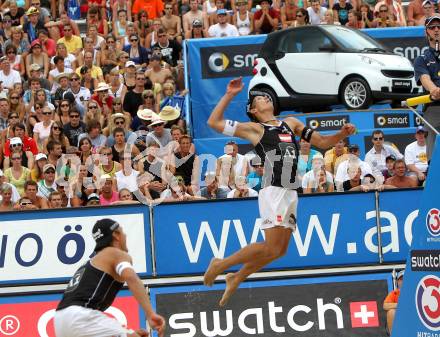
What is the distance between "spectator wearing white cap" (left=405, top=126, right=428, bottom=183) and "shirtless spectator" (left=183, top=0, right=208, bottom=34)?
635cm

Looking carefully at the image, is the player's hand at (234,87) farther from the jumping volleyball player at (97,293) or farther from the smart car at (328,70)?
the smart car at (328,70)

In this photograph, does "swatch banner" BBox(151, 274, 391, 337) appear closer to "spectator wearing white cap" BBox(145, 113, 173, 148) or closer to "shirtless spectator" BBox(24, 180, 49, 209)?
"shirtless spectator" BBox(24, 180, 49, 209)

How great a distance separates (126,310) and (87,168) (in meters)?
4.29

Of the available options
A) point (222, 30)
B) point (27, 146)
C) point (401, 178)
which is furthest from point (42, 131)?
point (401, 178)

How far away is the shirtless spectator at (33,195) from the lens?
1878 cm

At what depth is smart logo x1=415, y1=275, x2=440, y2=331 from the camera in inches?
465

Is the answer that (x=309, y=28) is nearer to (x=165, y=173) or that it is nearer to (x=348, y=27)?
(x=348, y=27)

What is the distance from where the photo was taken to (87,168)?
776 inches

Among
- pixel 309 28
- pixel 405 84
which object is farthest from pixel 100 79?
pixel 405 84

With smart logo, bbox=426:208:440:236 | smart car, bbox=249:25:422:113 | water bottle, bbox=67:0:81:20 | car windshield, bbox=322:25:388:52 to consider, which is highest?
water bottle, bbox=67:0:81:20

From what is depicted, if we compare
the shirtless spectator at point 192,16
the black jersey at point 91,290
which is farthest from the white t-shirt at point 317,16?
→ the black jersey at point 91,290

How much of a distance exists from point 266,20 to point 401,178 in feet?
23.1

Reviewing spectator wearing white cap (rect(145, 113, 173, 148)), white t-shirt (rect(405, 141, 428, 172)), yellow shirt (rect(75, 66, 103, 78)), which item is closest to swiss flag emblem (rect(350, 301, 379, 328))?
white t-shirt (rect(405, 141, 428, 172))

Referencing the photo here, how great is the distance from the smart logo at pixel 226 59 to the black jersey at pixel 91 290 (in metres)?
12.4
